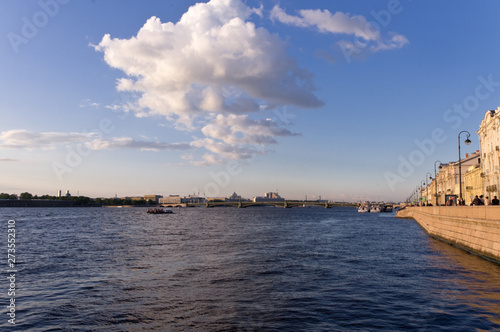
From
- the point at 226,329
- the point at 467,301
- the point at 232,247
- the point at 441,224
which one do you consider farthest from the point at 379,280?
the point at 441,224

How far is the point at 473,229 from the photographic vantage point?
27609 millimetres

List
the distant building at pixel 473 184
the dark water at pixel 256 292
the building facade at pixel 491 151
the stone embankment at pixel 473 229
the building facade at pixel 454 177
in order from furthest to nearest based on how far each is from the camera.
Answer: the building facade at pixel 454 177
the distant building at pixel 473 184
the building facade at pixel 491 151
the stone embankment at pixel 473 229
the dark water at pixel 256 292

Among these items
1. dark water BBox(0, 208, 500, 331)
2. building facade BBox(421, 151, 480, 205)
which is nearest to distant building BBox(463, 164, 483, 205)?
building facade BBox(421, 151, 480, 205)

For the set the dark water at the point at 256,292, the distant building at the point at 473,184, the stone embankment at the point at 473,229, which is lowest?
the dark water at the point at 256,292

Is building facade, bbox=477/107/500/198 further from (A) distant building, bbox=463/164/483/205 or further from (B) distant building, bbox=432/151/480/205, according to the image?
(B) distant building, bbox=432/151/480/205

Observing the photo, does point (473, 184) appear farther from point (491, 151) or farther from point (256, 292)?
point (256, 292)

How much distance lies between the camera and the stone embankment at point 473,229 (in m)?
22.8

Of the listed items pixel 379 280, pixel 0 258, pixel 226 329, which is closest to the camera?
pixel 226 329

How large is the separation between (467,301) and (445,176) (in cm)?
11554

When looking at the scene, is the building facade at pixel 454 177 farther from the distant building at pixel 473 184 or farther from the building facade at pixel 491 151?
the building facade at pixel 491 151

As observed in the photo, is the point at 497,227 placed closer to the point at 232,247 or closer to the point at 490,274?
the point at 490,274

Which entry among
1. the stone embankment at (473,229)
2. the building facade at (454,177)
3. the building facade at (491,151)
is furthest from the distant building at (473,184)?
the stone embankment at (473,229)

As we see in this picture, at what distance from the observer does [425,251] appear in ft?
107

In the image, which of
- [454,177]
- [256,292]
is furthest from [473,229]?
[454,177]
